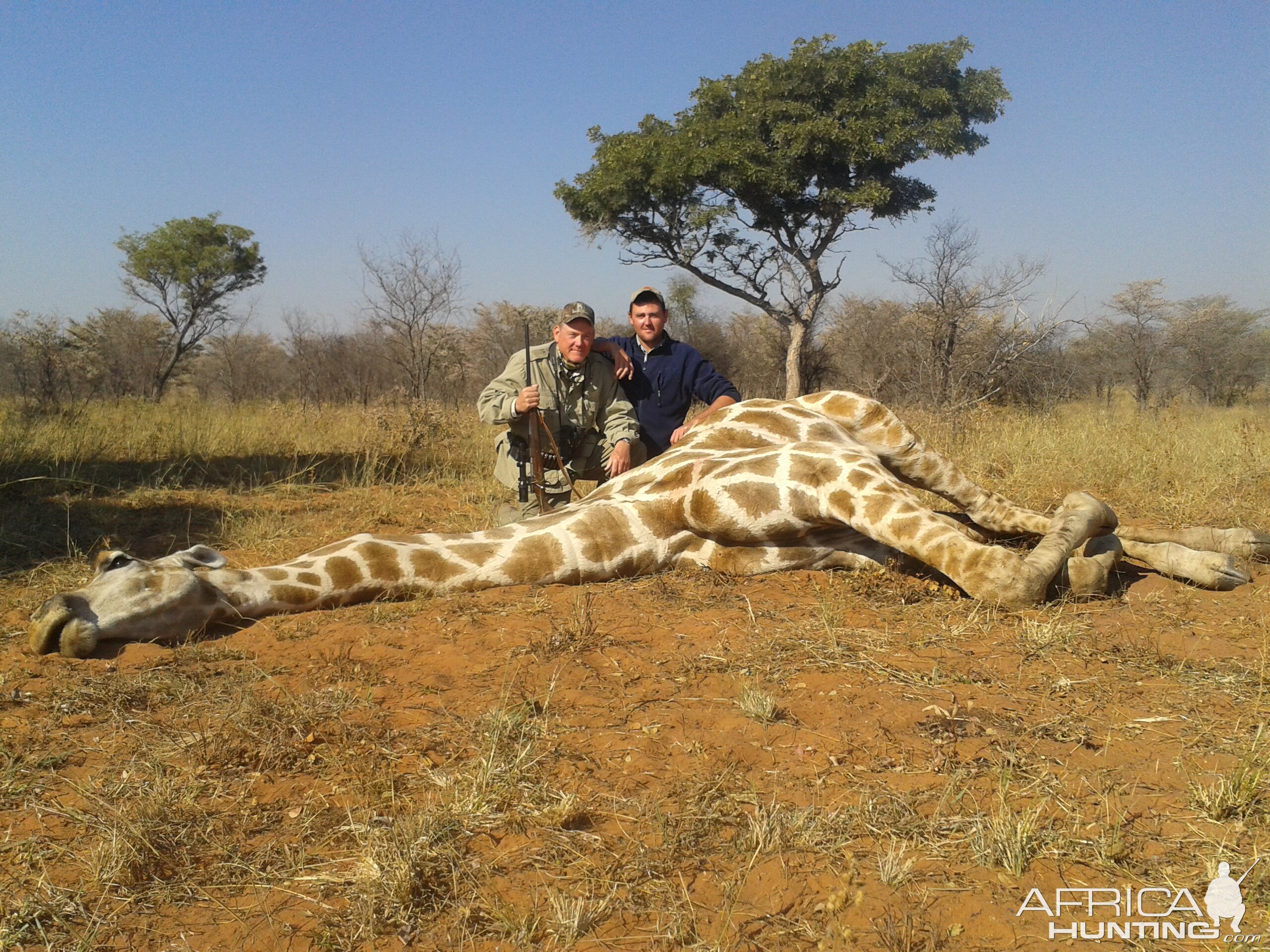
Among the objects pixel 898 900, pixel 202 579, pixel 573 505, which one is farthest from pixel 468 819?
pixel 573 505

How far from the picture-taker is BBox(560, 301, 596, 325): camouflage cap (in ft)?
16.5

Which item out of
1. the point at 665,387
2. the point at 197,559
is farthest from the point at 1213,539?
the point at 197,559

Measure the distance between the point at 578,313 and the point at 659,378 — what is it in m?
0.94

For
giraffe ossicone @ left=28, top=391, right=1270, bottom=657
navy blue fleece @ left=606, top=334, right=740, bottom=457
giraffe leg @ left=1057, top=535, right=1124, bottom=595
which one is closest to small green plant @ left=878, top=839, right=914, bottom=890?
giraffe ossicone @ left=28, top=391, right=1270, bottom=657

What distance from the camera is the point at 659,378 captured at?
5785 mm

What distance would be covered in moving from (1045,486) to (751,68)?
12.4 m

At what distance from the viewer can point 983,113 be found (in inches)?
615

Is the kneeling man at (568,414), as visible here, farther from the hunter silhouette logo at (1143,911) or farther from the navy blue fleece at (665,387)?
the hunter silhouette logo at (1143,911)

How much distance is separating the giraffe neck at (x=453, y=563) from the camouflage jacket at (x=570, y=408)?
3.73ft

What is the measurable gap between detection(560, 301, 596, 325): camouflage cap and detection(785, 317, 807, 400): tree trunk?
10621 mm

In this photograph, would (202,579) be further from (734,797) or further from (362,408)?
(362,408)

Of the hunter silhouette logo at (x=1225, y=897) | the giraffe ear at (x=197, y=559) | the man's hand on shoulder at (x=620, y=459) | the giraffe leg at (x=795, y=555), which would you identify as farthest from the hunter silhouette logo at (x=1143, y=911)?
the man's hand on shoulder at (x=620, y=459)

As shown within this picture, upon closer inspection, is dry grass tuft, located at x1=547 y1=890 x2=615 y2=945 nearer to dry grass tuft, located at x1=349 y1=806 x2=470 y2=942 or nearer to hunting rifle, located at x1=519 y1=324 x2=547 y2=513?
dry grass tuft, located at x1=349 y1=806 x2=470 y2=942

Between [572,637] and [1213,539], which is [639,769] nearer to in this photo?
[572,637]
